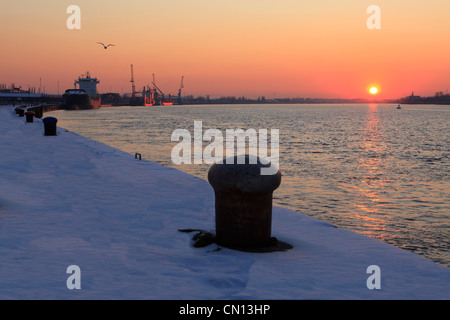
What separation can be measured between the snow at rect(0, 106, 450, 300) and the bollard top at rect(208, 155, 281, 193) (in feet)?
2.88

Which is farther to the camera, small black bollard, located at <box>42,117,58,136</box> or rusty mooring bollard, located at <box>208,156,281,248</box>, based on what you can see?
small black bollard, located at <box>42,117,58,136</box>

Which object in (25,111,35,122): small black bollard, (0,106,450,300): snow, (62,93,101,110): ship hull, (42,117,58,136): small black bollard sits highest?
(62,93,101,110): ship hull

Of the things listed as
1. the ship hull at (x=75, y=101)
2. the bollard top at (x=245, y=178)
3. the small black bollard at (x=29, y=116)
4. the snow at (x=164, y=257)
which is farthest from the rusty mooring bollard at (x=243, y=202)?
the ship hull at (x=75, y=101)

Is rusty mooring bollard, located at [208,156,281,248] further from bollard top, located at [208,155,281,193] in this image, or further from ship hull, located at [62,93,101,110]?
ship hull, located at [62,93,101,110]

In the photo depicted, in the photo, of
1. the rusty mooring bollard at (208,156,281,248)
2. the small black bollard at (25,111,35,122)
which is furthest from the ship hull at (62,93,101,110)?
the rusty mooring bollard at (208,156,281,248)

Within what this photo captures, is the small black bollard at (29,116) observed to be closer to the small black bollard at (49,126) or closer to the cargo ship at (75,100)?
the small black bollard at (49,126)

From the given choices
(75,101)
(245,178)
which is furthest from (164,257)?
(75,101)

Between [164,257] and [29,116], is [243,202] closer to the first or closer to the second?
[164,257]

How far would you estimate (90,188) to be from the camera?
950cm

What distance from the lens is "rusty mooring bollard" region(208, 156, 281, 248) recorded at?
17.9ft

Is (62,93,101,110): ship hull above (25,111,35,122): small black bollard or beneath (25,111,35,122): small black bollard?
above

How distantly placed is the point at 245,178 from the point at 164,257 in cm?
146

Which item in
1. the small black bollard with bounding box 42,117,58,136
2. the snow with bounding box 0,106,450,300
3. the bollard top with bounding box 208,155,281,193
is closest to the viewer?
the snow with bounding box 0,106,450,300

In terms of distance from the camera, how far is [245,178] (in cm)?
541
